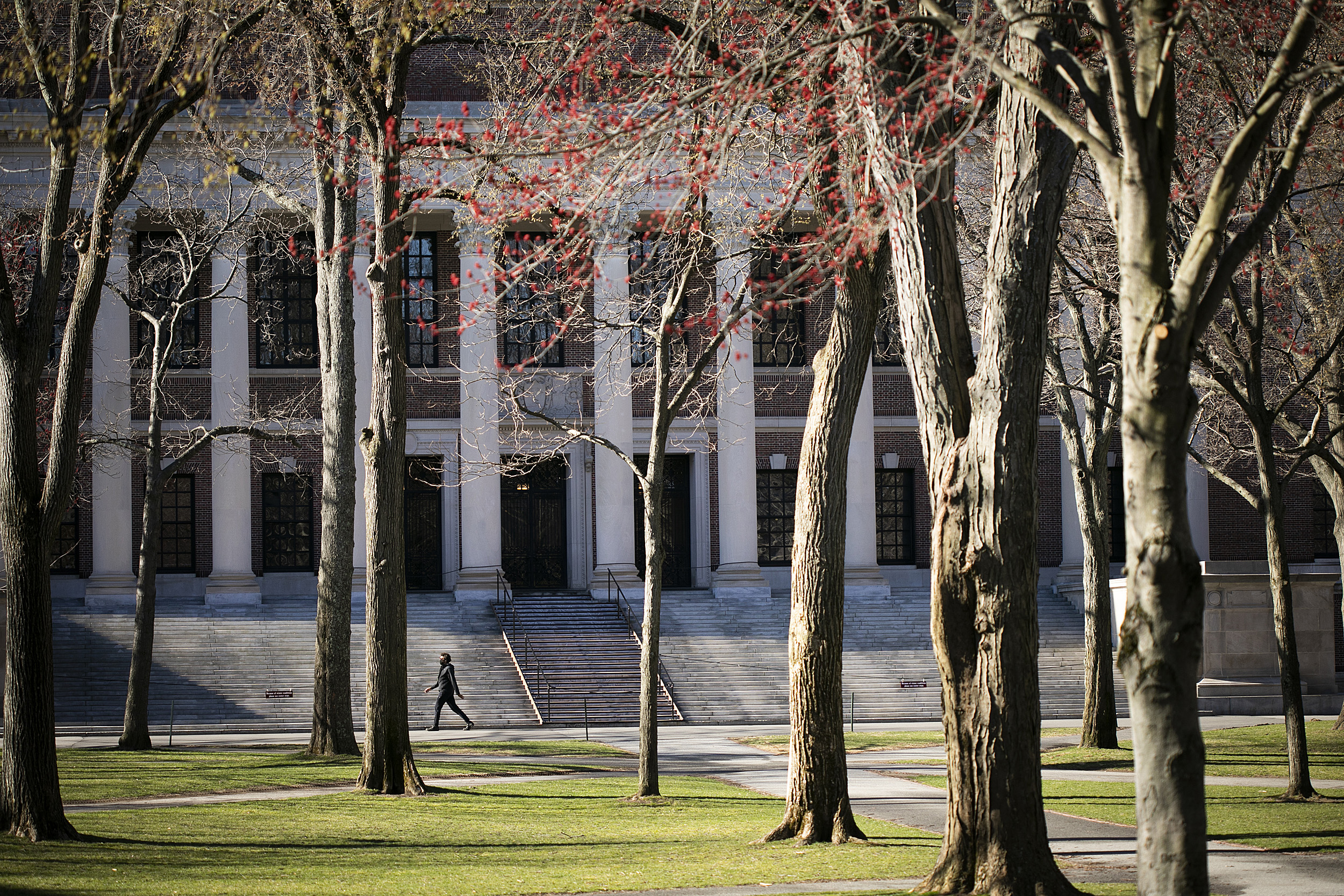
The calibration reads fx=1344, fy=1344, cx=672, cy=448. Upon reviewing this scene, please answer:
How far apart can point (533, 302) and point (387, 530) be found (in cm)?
1504

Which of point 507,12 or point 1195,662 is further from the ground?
point 507,12

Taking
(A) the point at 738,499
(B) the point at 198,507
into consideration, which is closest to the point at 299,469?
(B) the point at 198,507

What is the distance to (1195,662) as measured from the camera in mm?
5727

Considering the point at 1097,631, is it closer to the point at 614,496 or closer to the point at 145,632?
the point at 145,632

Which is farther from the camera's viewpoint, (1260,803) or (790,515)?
(790,515)

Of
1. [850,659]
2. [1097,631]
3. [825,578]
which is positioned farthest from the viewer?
[850,659]

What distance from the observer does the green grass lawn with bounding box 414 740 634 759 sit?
20734 millimetres

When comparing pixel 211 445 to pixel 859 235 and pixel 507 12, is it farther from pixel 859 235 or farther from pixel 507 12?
pixel 859 235

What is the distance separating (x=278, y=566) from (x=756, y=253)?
22422mm

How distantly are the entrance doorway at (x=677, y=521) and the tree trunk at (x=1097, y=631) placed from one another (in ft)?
59.8

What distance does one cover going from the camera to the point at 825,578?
11352 mm

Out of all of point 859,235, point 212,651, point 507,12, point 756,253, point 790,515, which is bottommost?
point 212,651

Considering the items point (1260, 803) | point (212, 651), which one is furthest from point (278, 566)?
point (1260, 803)

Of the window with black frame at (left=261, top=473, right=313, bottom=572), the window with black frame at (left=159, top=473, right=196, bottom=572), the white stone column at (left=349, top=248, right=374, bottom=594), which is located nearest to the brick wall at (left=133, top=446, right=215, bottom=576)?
the window with black frame at (left=159, top=473, right=196, bottom=572)
